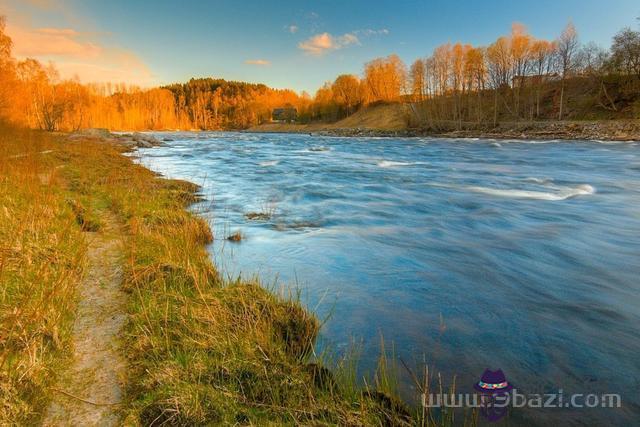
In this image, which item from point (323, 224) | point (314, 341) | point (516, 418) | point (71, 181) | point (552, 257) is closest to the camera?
point (516, 418)

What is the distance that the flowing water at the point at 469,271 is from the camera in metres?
3.60

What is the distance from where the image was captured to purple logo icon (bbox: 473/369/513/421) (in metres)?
2.89

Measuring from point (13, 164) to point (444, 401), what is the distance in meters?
11.2

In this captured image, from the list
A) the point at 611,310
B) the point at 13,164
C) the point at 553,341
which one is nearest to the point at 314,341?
the point at 553,341

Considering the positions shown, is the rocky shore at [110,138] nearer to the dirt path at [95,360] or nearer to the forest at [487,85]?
the forest at [487,85]

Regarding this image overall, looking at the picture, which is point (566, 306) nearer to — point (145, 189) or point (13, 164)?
point (145, 189)

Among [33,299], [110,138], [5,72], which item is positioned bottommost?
[33,299]

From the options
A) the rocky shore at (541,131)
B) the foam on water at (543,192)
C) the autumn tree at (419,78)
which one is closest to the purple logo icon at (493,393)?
the foam on water at (543,192)

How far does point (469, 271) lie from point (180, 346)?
475cm

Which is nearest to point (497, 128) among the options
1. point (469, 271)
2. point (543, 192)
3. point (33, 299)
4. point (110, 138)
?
point (543, 192)

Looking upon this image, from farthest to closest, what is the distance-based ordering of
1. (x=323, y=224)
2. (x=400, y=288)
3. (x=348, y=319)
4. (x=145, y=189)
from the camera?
(x=145, y=189)
(x=323, y=224)
(x=400, y=288)
(x=348, y=319)

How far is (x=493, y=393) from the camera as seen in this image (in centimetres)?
321

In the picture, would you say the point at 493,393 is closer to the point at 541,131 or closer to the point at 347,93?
the point at 541,131

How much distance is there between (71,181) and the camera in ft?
35.3
